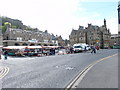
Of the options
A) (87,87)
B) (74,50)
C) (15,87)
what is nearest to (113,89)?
(87,87)

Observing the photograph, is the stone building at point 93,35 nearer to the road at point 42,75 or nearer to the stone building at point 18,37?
the stone building at point 18,37

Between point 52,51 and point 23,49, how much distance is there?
27.3ft

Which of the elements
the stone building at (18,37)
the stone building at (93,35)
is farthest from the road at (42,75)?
the stone building at (93,35)

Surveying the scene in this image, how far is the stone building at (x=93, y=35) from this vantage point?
71188 millimetres

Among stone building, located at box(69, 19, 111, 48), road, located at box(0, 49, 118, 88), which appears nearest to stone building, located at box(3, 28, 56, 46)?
stone building, located at box(69, 19, 111, 48)

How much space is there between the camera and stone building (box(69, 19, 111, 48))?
7119 centimetres

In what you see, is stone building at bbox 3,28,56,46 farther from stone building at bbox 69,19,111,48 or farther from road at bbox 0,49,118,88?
road at bbox 0,49,118,88

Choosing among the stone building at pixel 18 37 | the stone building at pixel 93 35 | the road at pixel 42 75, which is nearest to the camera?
the road at pixel 42 75

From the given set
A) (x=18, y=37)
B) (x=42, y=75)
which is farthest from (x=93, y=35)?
(x=42, y=75)

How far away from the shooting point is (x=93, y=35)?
7125 cm

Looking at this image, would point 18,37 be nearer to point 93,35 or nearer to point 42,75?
point 93,35

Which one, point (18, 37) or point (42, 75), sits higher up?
point (18, 37)

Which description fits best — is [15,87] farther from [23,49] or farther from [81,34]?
[81,34]

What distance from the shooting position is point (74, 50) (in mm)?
31406
